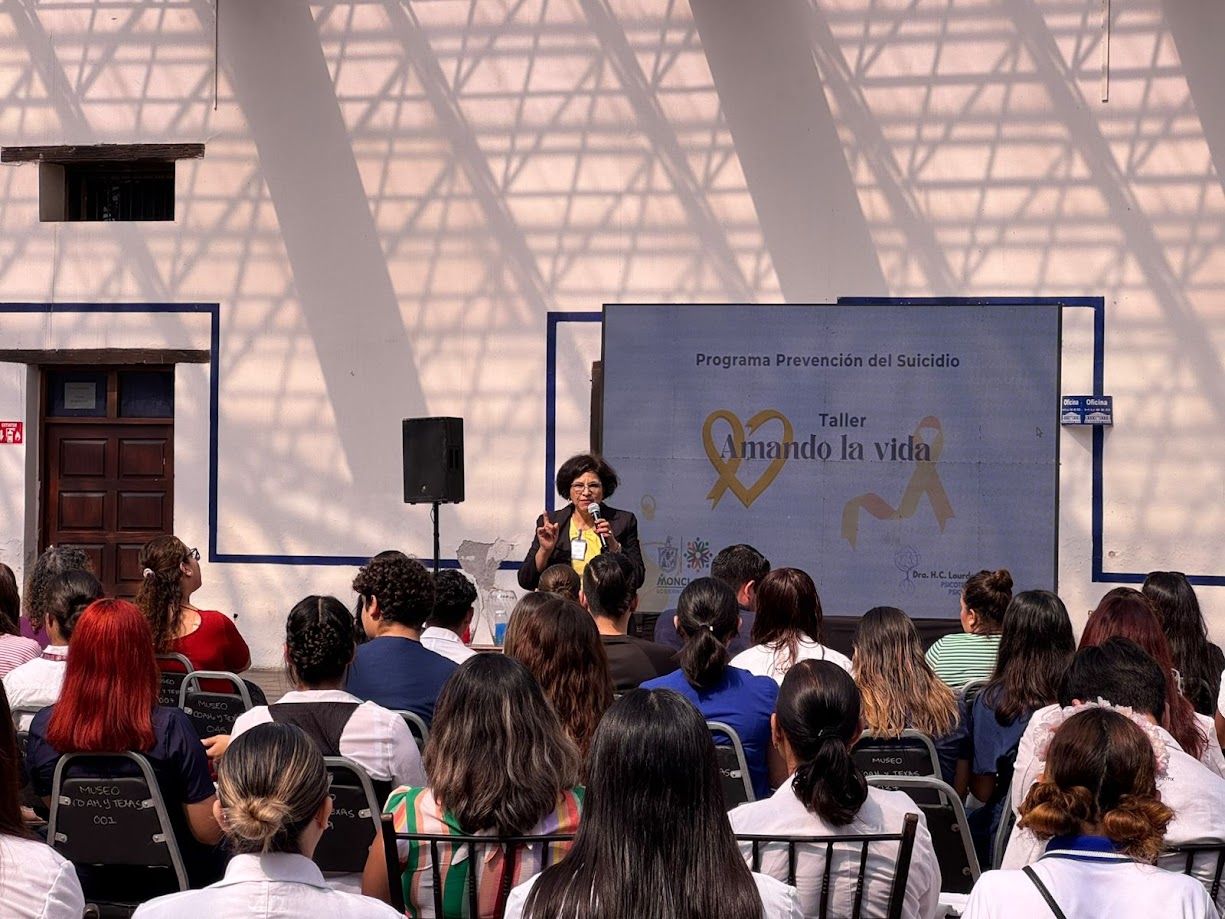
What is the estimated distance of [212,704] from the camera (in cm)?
479

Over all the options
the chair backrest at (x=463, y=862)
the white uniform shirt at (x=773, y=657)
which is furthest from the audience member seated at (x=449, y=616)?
the chair backrest at (x=463, y=862)

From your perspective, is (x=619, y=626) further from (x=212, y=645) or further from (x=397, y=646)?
(x=212, y=645)

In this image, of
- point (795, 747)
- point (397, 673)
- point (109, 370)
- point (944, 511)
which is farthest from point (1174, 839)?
point (109, 370)

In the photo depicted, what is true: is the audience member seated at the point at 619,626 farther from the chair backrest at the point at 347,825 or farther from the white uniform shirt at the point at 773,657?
the chair backrest at the point at 347,825

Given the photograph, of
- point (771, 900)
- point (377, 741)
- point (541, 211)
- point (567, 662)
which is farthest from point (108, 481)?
point (771, 900)

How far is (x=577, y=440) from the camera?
1013 centimetres

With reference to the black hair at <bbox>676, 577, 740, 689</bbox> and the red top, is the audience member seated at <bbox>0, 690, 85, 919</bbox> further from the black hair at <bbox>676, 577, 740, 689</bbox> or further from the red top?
the red top

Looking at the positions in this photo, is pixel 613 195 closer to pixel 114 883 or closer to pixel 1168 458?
pixel 1168 458

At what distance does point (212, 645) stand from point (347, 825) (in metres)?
2.23

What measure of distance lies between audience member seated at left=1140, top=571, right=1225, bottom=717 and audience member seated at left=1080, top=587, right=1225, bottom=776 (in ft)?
2.34

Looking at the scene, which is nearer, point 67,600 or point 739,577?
point 67,600

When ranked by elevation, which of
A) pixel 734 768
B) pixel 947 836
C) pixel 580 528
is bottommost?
pixel 947 836

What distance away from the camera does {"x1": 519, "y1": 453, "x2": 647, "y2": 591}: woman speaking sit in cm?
725

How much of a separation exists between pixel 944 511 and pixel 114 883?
21.1ft
